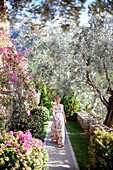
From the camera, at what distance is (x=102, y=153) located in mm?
4059

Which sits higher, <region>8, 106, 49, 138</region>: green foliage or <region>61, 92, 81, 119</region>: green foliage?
<region>8, 106, 49, 138</region>: green foliage

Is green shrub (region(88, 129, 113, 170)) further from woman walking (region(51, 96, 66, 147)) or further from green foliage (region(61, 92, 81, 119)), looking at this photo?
green foliage (region(61, 92, 81, 119))

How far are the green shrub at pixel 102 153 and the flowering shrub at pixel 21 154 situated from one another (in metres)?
1.22

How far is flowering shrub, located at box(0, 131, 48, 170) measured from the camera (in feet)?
10.8

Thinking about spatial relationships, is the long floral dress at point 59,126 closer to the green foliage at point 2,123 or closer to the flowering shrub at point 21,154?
the green foliage at point 2,123

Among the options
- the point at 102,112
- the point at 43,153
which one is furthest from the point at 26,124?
the point at 102,112

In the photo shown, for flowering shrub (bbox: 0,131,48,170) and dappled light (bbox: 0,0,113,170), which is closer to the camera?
dappled light (bbox: 0,0,113,170)

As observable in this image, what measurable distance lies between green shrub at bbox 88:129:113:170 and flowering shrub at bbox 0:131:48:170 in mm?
1216

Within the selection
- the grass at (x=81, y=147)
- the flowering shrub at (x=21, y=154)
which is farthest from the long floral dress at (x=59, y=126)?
the flowering shrub at (x=21, y=154)

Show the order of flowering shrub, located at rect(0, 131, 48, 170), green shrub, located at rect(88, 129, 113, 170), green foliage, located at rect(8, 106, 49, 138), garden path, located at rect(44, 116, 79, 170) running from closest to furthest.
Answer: flowering shrub, located at rect(0, 131, 48, 170) → green shrub, located at rect(88, 129, 113, 170) → garden path, located at rect(44, 116, 79, 170) → green foliage, located at rect(8, 106, 49, 138)

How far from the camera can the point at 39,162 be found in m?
3.55

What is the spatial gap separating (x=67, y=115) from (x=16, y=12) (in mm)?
11447

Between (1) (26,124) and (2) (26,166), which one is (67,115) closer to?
(1) (26,124)

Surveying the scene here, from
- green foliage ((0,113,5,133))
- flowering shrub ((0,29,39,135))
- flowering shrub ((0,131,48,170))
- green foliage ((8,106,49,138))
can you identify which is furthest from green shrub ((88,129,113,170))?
flowering shrub ((0,29,39,135))
